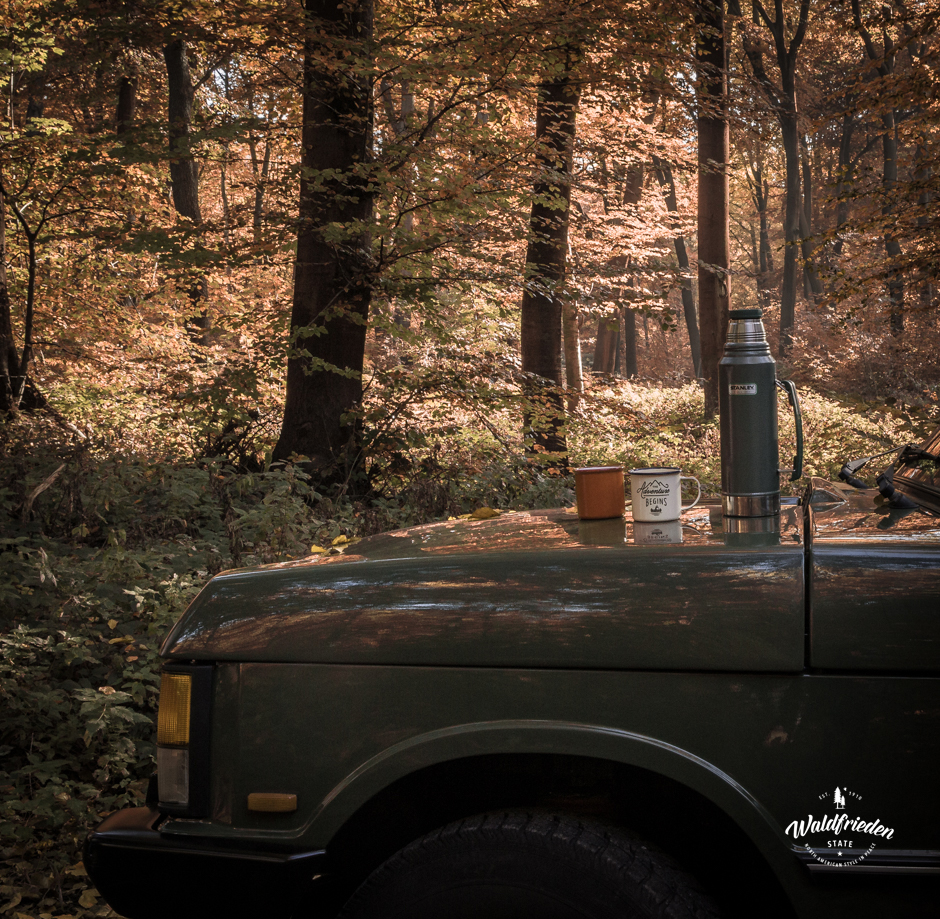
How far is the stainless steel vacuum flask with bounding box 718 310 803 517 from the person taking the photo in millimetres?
2268

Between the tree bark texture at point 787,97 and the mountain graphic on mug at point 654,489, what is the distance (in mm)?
17744

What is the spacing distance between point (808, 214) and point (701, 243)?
27.4 metres

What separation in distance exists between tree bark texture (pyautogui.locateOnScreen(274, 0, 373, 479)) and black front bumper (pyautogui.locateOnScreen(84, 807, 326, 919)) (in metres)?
6.64

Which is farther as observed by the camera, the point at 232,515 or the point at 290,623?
the point at 232,515

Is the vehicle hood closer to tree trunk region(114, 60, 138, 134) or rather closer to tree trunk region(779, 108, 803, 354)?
tree trunk region(114, 60, 138, 134)

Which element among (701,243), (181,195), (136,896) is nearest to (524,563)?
(136,896)

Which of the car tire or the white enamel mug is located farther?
the white enamel mug

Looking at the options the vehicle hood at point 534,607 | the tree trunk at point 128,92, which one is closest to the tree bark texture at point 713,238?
the tree trunk at point 128,92

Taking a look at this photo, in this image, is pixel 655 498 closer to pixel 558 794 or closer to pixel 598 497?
pixel 598 497

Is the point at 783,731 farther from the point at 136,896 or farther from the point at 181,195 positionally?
the point at 181,195

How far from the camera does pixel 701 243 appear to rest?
49.4 feet

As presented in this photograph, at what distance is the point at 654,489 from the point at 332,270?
282 inches

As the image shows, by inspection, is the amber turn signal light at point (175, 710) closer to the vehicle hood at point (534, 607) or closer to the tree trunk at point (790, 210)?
the vehicle hood at point (534, 607)

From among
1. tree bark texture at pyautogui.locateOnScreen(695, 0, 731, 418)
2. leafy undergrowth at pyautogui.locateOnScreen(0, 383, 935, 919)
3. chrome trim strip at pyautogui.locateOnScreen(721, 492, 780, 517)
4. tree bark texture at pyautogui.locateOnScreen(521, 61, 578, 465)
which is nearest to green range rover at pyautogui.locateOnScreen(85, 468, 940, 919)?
chrome trim strip at pyautogui.locateOnScreen(721, 492, 780, 517)
